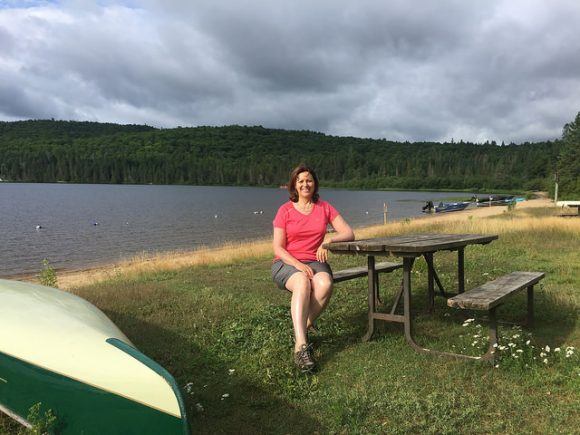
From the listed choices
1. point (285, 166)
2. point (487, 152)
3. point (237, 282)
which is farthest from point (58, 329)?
point (487, 152)

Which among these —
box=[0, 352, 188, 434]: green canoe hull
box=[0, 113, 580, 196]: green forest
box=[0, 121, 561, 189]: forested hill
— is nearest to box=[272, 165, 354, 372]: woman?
box=[0, 352, 188, 434]: green canoe hull

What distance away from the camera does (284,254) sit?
5.09 m

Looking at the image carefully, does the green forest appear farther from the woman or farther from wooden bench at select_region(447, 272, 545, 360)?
the woman

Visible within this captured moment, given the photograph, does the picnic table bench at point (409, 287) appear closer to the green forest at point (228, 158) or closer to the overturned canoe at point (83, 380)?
the overturned canoe at point (83, 380)

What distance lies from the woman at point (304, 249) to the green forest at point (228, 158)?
126122 mm

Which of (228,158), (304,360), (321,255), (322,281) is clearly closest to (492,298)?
(322,281)

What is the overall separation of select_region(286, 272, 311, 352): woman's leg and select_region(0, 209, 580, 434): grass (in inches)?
11.4

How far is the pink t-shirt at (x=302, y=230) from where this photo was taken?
17.0ft

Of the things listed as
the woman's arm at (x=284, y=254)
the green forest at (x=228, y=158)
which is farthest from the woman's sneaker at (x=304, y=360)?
the green forest at (x=228, y=158)

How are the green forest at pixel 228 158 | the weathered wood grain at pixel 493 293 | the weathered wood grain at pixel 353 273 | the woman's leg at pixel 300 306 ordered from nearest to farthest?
the weathered wood grain at pixel 493 293
the woman's leg at pixel 300 306
the weathered wood grain at pixel 353 273
the green forest at pixel 228 158

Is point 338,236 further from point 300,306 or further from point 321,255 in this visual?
point 300,306

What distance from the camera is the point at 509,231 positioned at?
604 inches

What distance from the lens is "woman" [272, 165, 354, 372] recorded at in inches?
185

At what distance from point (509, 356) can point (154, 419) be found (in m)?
3.27
